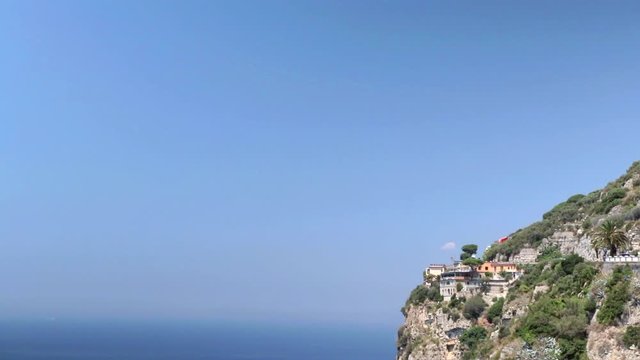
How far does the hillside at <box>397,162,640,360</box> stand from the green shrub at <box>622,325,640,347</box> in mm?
64

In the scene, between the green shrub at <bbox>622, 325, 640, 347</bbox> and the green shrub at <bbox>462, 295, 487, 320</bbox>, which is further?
the green shrub at <bbox>462, 295, 487, 320</bbox>

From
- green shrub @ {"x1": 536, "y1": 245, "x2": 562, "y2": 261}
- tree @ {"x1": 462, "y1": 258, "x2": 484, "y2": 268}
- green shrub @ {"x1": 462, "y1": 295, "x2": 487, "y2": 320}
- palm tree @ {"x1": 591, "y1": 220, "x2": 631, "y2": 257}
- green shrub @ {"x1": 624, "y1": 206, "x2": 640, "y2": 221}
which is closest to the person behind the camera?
palm tree @ {"x1": 591, "y1": 220, "x2": 631, "y2": 257}

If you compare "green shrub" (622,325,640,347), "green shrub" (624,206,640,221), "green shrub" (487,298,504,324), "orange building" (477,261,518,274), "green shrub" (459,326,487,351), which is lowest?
"green shrub" (459,326,487,351)

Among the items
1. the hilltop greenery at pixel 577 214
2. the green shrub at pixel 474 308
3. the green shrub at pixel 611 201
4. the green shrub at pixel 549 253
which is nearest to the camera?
the green shrub at pixel 474 308

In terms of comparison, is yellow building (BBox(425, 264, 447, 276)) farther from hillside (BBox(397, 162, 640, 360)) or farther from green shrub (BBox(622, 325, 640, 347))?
green shrub (BBox(622, 325, 640, 347))

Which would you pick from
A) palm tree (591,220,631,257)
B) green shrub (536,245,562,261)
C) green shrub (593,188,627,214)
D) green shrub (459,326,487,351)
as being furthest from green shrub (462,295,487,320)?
green shrub (593,188,627,214)

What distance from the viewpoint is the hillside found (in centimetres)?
4584

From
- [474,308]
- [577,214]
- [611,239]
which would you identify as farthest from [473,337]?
[577,214]

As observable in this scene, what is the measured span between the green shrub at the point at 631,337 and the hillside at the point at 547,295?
6cm

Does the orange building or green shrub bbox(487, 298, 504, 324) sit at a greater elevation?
the orange building

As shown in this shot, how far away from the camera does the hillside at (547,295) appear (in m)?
45.8

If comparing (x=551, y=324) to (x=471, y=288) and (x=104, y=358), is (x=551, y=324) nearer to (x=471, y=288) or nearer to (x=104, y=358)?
(x=471, y=288)

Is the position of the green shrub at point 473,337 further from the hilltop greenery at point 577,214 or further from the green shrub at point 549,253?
the hilltop greenery at point 577,214

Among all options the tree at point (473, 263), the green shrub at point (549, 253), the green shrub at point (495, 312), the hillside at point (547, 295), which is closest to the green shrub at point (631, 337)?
the hillside at point (547, 295)
